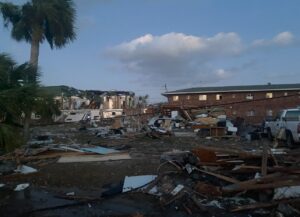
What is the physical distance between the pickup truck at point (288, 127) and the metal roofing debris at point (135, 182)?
10333 millimetres

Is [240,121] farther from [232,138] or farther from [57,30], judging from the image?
[57,30]

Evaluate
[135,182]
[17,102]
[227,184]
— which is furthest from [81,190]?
[227,184]

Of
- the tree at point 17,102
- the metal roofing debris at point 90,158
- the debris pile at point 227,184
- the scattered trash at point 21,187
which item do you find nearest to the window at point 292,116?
the debris pile at point 227,184

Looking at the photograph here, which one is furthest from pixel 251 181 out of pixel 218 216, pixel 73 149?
pixel 73 149

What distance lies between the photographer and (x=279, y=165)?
30.1 ft

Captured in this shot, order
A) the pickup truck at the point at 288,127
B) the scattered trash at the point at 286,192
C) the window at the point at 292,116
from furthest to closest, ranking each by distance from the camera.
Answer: the window at the point at 292,116 < the pickup truck at the point at 288,127 < the scattered trash at the point at 286,192

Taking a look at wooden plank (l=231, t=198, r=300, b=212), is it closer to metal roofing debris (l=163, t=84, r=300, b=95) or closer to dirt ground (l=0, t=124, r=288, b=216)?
dirt ground (l=0, t=124, r=288, b=216)

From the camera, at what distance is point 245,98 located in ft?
171

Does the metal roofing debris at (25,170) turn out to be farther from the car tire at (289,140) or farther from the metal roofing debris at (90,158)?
the car tire at (289,140)

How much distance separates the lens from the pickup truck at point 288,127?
17691 mm

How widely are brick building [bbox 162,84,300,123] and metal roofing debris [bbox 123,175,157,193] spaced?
3720 cm

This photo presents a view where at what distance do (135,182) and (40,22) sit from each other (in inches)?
→ 771

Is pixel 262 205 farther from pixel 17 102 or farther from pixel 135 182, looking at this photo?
pixel 17 102

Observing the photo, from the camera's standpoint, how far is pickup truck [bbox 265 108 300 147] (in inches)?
696
